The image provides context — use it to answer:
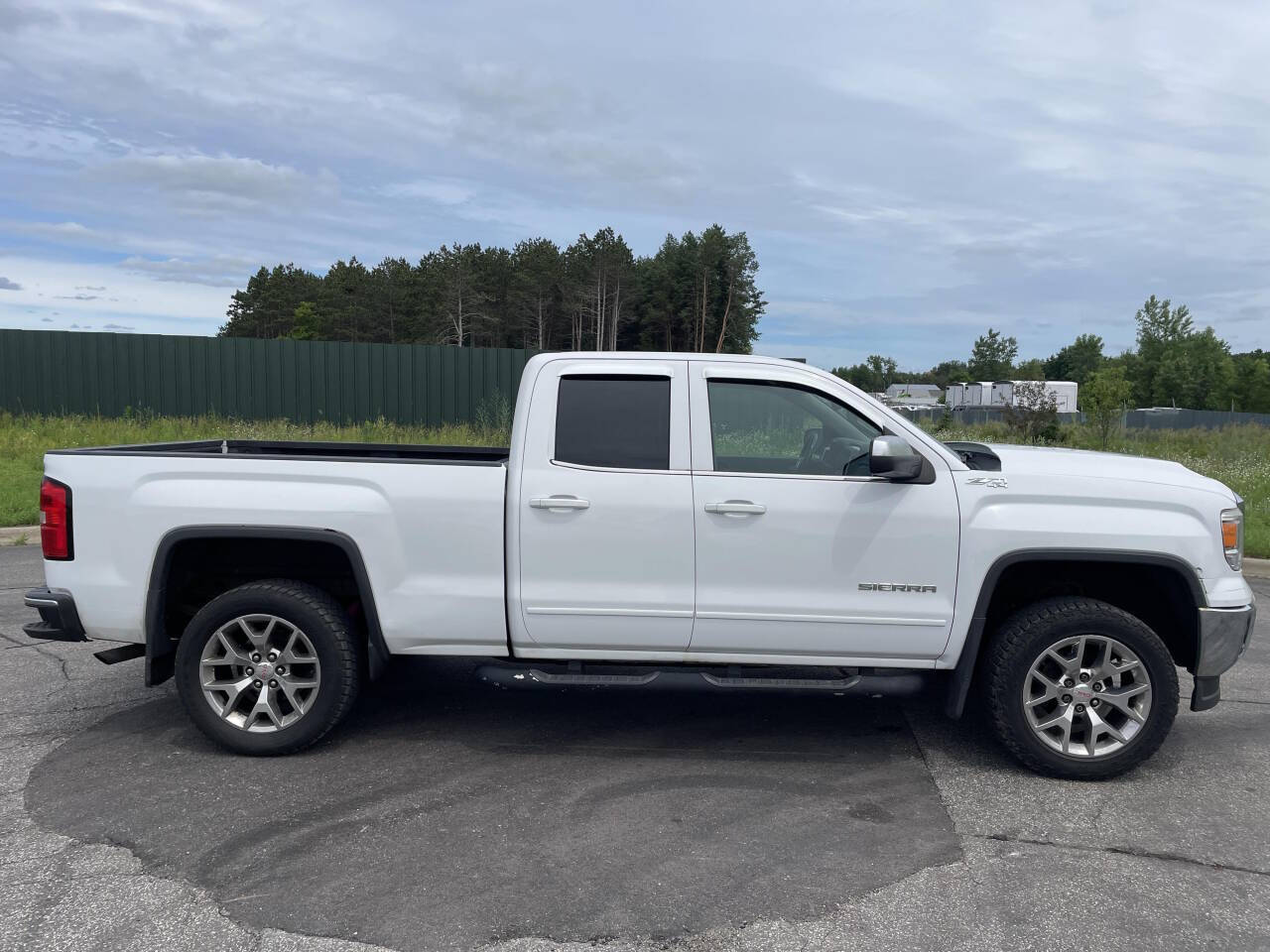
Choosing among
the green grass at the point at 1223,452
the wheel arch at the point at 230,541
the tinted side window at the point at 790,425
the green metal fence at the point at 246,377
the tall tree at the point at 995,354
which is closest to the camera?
the wheel arch at the point at 230,541

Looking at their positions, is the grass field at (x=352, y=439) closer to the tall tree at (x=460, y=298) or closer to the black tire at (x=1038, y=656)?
the black tire at (x=1038, y=656)

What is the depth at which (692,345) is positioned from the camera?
59781mm

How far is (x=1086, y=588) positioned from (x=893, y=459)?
140 centimetres

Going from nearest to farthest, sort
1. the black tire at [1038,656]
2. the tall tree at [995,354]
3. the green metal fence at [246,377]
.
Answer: the black tire at [1038,656] < the green metal fence at [246,377] < the tall tree at [995,354]

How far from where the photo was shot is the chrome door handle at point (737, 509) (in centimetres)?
464

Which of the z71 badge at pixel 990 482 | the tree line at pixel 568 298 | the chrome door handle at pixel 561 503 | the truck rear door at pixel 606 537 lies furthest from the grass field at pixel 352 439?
the tree line at pixel 568 298

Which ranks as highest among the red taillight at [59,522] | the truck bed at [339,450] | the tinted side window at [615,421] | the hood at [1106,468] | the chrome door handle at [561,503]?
the tinted side window at [615,421]

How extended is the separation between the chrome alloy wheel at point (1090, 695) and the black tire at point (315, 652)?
127 inches

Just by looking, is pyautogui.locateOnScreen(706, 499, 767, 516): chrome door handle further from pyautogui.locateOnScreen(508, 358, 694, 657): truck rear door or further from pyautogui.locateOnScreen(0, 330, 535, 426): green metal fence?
pyautogui.locateOnScreen(0, 330, 535, 426): green metal fence

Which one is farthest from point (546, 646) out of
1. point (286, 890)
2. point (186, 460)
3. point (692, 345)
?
point (692, 345)

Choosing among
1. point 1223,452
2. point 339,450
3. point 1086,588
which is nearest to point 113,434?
point 339,450

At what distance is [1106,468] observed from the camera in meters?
4.84

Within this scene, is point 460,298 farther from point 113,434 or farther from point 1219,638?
point 1219,638

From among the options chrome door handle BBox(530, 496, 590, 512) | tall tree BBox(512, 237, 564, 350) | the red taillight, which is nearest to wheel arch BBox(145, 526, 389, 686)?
the red taillight
